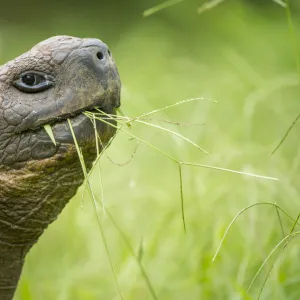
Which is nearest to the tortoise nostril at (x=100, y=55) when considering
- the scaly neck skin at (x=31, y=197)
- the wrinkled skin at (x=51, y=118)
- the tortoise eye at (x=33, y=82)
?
the wrinkled skin at (x=51, y=118)

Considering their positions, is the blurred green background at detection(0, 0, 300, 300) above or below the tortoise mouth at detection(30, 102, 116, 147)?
below

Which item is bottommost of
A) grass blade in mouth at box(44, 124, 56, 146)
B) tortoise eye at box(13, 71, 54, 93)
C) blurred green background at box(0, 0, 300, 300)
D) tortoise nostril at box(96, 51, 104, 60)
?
blurred green background at box(0, 0, 300, 300)

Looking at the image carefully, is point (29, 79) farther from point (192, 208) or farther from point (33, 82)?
point (192, 208)

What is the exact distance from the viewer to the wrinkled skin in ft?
9.64

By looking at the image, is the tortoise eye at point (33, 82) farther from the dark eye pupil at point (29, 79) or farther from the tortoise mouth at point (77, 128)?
the tortoise mouth at point (77, 128)

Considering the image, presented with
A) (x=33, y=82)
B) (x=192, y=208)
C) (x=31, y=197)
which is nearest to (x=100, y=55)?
(x=33, y=82)

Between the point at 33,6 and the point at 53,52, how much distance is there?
30.4 ft

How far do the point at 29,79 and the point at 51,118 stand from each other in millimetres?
142

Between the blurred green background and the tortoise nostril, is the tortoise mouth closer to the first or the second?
the tortoise nostril

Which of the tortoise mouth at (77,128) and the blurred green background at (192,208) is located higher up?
the tortoise mouth at (77,128)

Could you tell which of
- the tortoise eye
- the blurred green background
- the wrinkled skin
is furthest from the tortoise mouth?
the blurred green background

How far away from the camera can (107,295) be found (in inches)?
166

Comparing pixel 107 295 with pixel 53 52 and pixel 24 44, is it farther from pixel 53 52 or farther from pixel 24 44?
pixel 24 44

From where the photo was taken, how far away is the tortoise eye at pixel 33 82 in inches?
118
